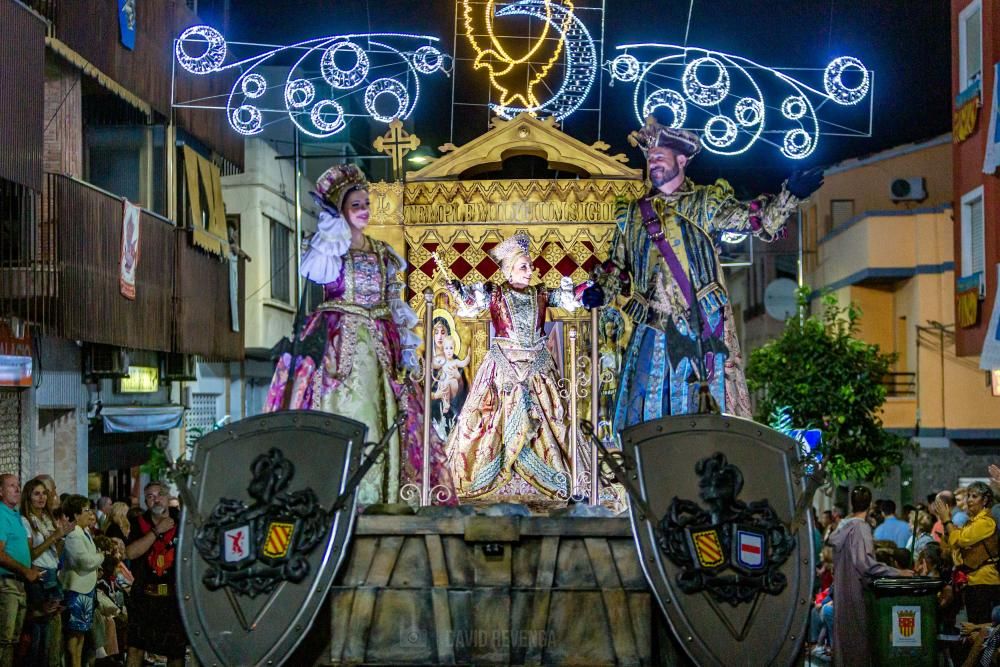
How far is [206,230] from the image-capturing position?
22719 millimetres

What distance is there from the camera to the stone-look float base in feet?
24.1

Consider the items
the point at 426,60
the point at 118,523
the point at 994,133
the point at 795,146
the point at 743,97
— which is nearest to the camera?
the point at 795,146

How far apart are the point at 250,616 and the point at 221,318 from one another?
663 inches

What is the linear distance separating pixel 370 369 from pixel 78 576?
3.22m

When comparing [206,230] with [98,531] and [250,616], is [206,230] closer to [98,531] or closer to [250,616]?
[98,531]

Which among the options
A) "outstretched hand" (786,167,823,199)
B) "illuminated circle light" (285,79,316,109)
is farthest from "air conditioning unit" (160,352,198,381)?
"outstretched hand" (786,167,823,199)

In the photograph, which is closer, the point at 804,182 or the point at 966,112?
the point at 804,182

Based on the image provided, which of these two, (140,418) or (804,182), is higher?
(804,182)

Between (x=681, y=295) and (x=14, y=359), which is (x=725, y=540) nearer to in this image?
(x=681, y=295)

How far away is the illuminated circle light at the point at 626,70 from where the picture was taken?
510 inches

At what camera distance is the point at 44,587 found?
11203 mm

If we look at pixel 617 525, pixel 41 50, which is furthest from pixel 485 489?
pixel 41 50

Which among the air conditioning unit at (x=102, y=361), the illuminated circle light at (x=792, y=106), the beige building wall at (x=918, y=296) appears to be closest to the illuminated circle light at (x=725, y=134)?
the illuminated circle light at (x=792, y=106)

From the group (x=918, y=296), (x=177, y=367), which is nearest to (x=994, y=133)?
(x=177, y=367)
